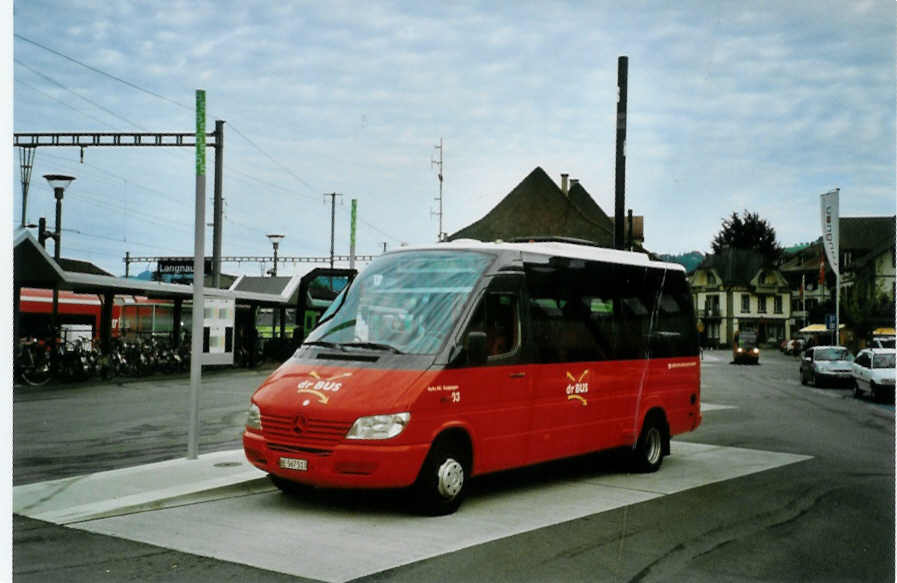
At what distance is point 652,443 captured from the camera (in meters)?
11.8

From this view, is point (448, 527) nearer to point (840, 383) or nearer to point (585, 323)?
point (585, 323)

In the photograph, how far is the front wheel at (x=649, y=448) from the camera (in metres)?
11.6

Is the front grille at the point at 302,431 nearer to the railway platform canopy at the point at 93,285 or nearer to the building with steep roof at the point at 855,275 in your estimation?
the building with steep roof at the point at 855,275

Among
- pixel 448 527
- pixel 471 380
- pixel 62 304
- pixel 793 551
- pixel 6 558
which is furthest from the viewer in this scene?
pixel 62 304

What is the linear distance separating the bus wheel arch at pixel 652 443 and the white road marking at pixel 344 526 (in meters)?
0.83

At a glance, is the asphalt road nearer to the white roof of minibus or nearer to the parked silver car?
the white roof of minibus

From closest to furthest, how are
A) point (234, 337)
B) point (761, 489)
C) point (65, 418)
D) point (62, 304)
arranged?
1. point (761, 489)
2. point (65, 418)
3. point (62, 304)
4. point (234, 337)

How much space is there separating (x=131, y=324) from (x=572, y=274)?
3691cm

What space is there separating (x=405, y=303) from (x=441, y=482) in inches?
71.1

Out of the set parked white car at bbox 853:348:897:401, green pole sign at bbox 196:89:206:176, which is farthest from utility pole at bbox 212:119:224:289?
green pole sign at bbox 196:89:206:176

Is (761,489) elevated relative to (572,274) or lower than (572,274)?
lower

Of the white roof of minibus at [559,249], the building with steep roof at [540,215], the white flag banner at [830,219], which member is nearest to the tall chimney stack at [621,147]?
the white roof of minibus at [559,249]

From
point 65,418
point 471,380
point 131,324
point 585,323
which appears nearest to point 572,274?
point 585,323

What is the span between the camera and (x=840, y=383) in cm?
3484
